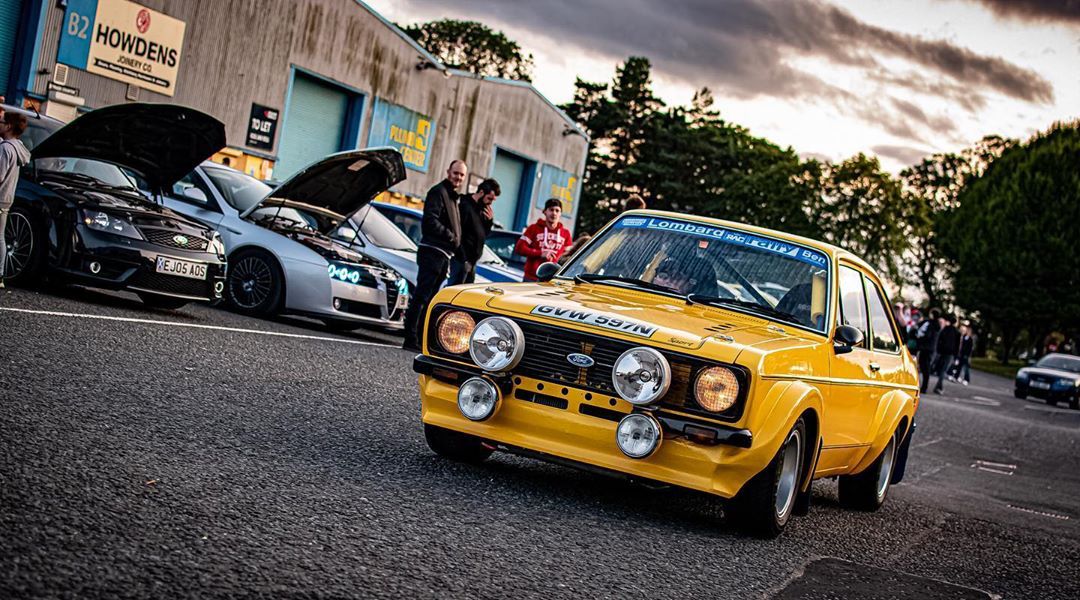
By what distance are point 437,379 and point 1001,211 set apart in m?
58.8

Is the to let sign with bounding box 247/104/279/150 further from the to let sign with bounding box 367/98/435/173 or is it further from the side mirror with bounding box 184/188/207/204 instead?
the side mirror with bounding box 184/188/207/204

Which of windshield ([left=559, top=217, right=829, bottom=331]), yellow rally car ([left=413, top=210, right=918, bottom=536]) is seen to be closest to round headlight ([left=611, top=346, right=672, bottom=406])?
yellow rally car ([left=413, top=210, right=918, bottom=536])

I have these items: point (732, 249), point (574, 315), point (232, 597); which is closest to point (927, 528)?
point (732, 249)

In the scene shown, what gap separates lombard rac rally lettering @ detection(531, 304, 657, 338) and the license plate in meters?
5.73

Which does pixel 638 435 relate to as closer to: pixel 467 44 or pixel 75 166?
pixel 75 166

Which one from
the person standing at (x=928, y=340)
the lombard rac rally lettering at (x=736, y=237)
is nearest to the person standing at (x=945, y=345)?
the person standing at (x=928, y=340)

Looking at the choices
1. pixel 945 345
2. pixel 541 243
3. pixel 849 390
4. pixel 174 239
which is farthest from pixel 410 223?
pixel 945 345

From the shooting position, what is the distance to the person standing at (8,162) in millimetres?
9680

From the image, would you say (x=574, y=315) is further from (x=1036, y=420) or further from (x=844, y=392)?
(x=1036, y=420)

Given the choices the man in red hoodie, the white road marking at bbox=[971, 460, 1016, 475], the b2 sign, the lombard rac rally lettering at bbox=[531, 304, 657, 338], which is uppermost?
the b2 sign

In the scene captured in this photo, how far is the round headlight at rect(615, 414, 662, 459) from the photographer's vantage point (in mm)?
5246

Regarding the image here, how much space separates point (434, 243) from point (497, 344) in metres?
6.68

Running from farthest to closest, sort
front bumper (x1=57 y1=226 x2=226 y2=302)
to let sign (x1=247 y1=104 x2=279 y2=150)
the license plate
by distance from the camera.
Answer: to let sign (x1=247 y1=104 x2=279 y2=150), the license plate, front bumper (x1=57 y1=226 x2=226 y2=302)

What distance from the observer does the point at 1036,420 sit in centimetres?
2470
